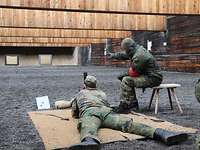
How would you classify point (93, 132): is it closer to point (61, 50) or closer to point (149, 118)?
point (149, 118)

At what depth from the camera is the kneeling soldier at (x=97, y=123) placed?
11.9 feet

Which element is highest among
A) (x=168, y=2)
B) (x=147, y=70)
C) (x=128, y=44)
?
(x=168, y=2)

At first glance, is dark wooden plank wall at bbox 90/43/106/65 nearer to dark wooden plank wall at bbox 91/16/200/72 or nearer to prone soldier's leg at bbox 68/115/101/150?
dark wooden plank wall at bbox 91/16/200/72

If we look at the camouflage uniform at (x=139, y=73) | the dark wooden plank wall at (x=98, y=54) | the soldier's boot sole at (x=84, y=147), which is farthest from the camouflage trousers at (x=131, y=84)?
the dark wooden plank wall at (x=98, y=54)

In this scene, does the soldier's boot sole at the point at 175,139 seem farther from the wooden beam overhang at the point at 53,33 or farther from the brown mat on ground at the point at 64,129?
the wooden beam overhang at the point at 53,33

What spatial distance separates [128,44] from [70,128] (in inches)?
80.4

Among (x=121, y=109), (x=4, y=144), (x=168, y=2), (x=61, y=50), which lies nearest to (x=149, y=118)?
(x=121, y=109)

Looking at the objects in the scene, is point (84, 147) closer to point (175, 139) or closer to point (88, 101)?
point (175, 139)

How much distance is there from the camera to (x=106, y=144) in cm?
376

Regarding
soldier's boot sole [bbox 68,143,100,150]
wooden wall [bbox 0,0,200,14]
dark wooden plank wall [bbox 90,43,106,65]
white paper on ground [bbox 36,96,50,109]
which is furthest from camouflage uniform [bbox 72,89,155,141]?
dark wooden plank wall [bbox 90,43,106,65]

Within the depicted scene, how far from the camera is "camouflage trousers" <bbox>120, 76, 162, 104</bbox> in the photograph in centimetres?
582

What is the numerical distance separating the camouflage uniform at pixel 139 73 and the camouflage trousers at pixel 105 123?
1.48 metres

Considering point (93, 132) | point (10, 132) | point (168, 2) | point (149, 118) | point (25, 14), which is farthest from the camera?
point (25, 14)

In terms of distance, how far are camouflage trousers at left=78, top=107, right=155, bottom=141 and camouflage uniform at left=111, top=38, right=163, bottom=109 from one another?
4.84ft
